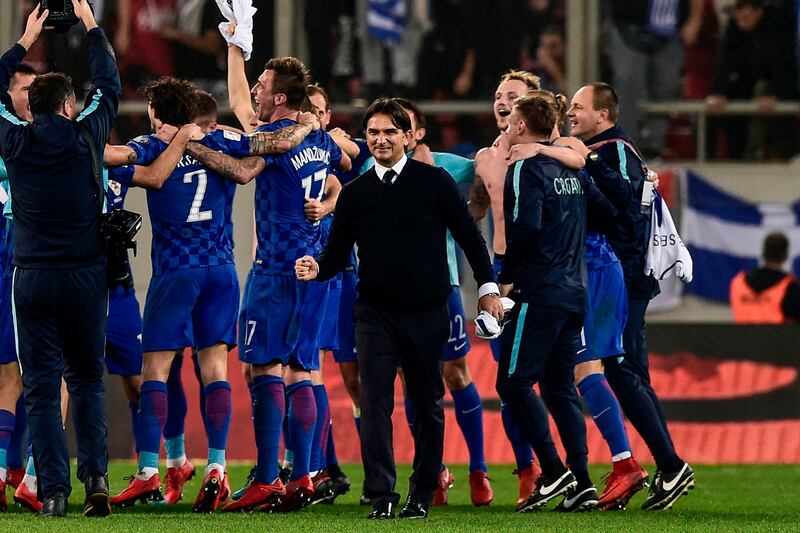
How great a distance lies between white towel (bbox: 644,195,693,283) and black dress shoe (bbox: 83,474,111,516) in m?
3.18

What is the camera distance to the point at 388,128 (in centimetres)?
715

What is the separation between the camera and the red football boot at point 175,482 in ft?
27.0

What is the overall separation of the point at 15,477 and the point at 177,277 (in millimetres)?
1625

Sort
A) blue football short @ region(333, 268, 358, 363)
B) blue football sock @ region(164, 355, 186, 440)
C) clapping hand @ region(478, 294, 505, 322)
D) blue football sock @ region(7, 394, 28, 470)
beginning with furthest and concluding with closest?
blue football short @ region(333, 268, 358, 363) < blue football sock @ region(164, 355, 186, 440) < blue football sock @ region(7, 394, 28, 470) < clapping hand @ region(478, 294, 505, 322)

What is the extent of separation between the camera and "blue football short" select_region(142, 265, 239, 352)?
25.9ft

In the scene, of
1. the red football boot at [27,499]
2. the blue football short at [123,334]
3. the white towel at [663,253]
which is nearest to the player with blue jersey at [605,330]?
the white towel at [663,253]

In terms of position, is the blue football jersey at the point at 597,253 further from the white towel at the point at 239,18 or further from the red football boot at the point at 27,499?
the red football boot at the point at 27,499

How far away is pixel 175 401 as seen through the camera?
8711 millimetres

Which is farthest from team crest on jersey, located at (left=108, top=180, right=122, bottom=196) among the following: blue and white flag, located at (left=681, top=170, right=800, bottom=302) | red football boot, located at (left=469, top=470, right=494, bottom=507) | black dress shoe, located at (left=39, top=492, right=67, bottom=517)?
blue and white flag, located at (left=681, top=170, right=800, bottom=302)

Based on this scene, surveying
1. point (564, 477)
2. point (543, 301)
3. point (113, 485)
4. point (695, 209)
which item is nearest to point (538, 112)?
point (543, 301)

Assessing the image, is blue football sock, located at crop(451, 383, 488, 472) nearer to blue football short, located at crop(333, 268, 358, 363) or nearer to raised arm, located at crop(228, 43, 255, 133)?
blue football short, located at crop(333, 268, 358, 363)

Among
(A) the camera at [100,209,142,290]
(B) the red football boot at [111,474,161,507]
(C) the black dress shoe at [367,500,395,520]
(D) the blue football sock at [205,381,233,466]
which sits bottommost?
(B) the red football boot at [111,474,161,507]

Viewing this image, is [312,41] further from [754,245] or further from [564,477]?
[564,477]

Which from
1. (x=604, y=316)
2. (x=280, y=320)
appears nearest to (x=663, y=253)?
(x=604, y=316)
